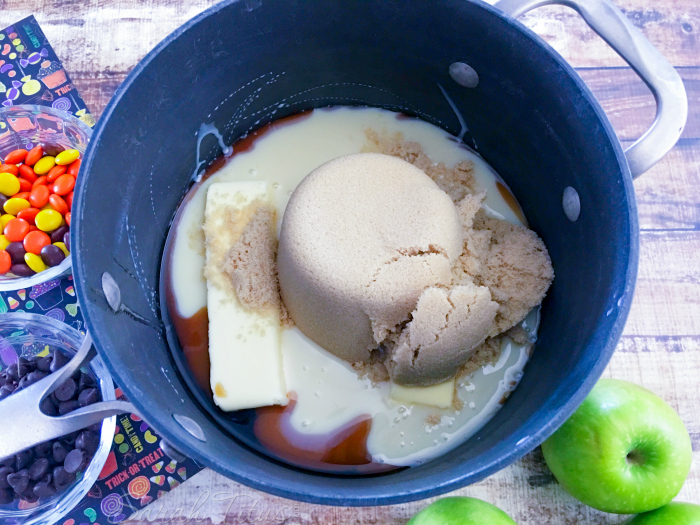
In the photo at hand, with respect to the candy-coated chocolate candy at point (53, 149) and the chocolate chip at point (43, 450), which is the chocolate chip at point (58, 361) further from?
the candy-coated chocolate candy at point (53, 149)

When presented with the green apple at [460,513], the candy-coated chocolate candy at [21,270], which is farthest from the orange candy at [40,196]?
the green apple at [460,513]

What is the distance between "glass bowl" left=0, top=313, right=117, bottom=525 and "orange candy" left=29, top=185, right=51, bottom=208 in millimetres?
199

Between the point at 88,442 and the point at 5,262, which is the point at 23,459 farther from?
the point at 5,262

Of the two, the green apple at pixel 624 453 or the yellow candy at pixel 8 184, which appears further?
the yellow candy at pixel 8 184

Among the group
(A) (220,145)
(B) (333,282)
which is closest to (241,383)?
(B) (333,282)

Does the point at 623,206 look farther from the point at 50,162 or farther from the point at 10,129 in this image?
the point at 10,129

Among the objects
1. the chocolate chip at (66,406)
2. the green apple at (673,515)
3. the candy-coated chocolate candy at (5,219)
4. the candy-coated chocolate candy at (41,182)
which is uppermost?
the candy-coated chocolate candy at (41,182)

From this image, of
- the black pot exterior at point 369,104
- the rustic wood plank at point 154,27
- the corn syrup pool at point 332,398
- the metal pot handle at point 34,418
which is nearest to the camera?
the black pot exterior at point 369,104

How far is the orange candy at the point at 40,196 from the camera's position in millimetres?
1017

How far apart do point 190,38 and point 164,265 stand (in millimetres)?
379

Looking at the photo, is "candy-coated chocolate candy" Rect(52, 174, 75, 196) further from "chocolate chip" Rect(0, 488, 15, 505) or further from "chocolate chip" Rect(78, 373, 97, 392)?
"chocolate chip" Rect(0, 488, 15, 505)

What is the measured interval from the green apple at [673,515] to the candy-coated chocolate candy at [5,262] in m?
1.13

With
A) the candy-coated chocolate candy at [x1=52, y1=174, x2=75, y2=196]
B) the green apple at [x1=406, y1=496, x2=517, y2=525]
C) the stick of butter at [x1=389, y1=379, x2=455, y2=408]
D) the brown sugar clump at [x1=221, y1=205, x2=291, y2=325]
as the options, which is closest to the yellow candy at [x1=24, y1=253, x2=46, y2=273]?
the candy-coated chocolate candy at [x1=52, y1=174, x2=75, y2=196]

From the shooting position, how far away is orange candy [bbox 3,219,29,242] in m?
1.00
